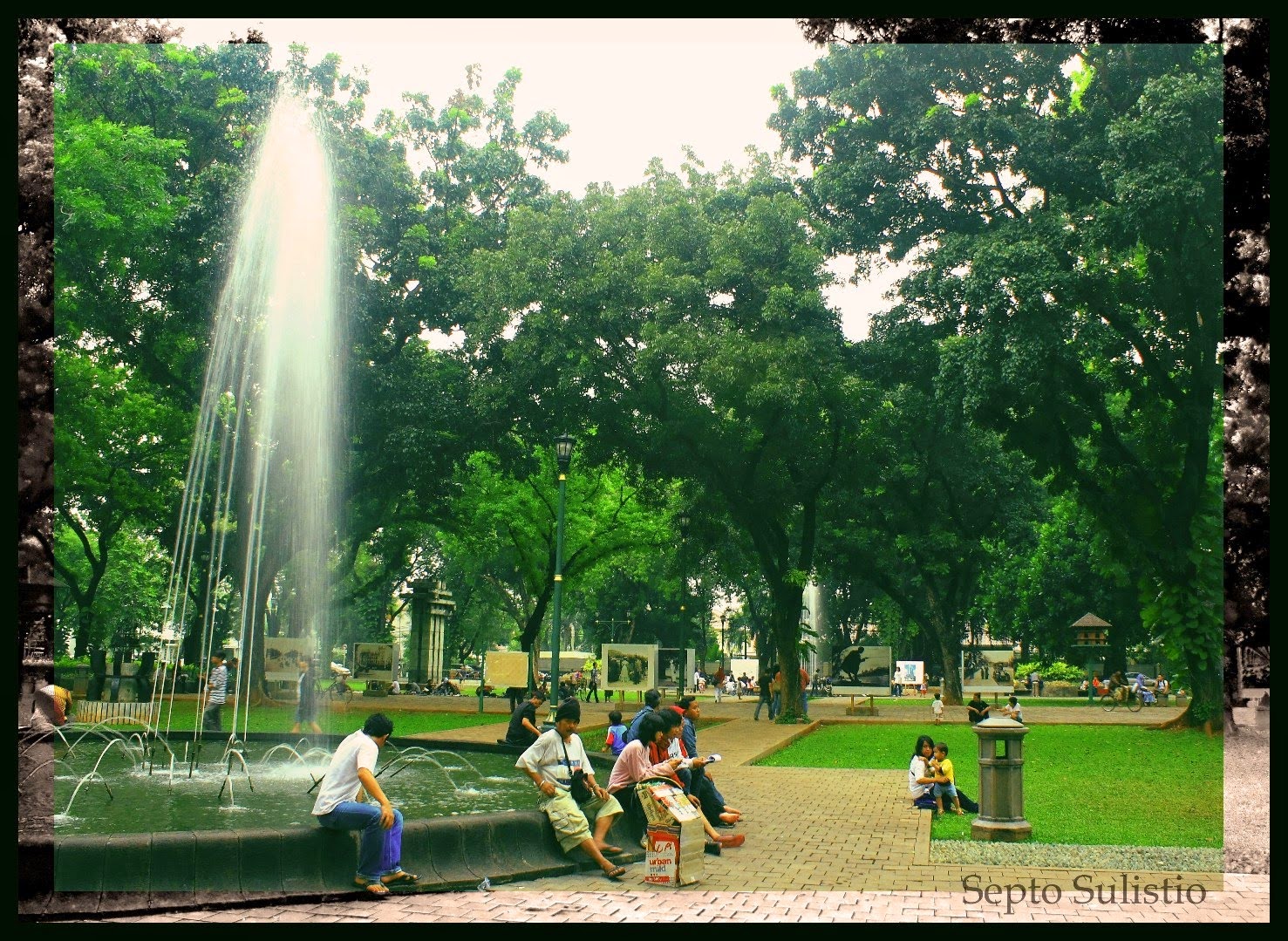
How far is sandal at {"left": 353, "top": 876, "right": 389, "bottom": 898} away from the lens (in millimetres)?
8203

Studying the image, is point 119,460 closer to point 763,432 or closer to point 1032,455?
point 763,432

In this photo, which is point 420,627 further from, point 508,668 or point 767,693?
point 767,693

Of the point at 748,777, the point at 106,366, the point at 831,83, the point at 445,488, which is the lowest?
the point at 748,777

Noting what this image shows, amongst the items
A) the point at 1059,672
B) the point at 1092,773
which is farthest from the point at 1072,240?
the point at 1059,672

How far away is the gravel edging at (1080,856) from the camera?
973 centimetres

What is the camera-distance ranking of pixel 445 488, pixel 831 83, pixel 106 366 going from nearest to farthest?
pixel 831 83 → pixel 106 366 → pixel 445 488

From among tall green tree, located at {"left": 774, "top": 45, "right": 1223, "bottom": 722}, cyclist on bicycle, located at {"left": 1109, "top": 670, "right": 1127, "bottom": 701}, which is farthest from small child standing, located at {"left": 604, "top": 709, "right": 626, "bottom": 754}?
cyclist on bicycle, located at {"left": 1109, "top": 670, "right": 1127, "bottom": 701}

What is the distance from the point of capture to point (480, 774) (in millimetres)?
14469

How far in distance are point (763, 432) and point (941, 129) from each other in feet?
26.4

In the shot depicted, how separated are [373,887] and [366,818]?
0.48 metres

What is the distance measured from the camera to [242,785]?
12953 millimetres

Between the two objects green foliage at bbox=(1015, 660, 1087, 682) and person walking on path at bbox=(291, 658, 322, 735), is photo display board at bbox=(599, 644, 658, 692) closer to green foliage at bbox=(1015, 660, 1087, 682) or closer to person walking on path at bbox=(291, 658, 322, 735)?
person walking on path at bbox=(291, 658, 322, 735)

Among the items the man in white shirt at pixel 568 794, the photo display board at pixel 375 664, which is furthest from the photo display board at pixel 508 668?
the man in white shirt at pixel 568 794

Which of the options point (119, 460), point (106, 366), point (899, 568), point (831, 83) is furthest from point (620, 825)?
point (899, 568)
